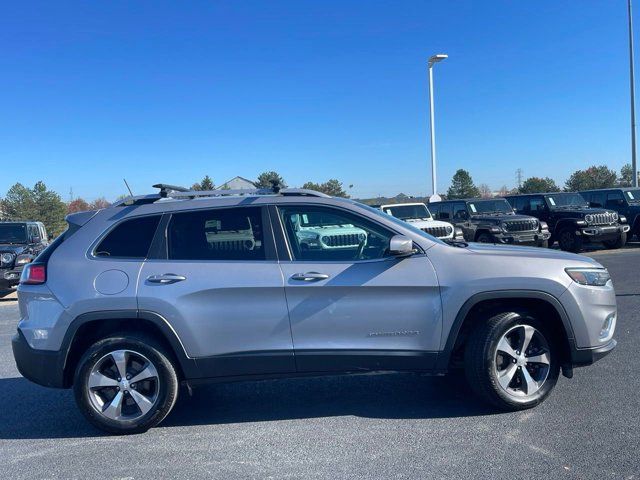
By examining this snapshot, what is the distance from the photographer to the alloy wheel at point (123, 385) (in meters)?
4.32

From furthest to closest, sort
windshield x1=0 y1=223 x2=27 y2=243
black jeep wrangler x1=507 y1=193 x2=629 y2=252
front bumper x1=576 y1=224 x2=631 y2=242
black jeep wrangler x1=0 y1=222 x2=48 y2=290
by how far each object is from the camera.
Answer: black jeep wrangler x1=507 y1=193 x2=629 y2=252, front bumper x1=576 y1=224 x2=631 y2=242, windshield x1=0 y1=223 x2=27 y2=243, black jeep wrangler x1=0 y1=222 x2=48 y2=290

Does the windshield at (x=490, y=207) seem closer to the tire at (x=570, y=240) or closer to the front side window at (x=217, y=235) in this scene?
the tire at (x=570, y=240)

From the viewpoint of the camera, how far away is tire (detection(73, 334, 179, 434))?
14.1 ft

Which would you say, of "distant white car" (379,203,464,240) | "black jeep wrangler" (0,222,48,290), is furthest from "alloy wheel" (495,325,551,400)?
"black jeep wrangler" (0,222,48,290)

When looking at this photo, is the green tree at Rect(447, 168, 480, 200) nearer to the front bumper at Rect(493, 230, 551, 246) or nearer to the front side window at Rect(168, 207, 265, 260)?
the front bumper at Rect(493, 230, 551, 246)

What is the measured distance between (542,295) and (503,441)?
44.7 inches

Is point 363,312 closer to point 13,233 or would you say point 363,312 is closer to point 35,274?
point 35,274

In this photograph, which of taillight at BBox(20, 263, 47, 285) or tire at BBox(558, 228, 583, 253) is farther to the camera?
tire at BBox(558, 228, 583, 253)

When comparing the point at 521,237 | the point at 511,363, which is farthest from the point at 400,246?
the point at 521,237

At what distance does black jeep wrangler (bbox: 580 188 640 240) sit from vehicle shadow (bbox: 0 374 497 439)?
50.9 ft

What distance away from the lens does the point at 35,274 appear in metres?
4.38

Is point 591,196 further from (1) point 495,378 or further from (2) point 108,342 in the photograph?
(2) point 108,342

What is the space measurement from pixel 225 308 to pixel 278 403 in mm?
1227

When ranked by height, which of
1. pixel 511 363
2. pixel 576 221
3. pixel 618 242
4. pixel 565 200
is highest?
pixel 565 200
